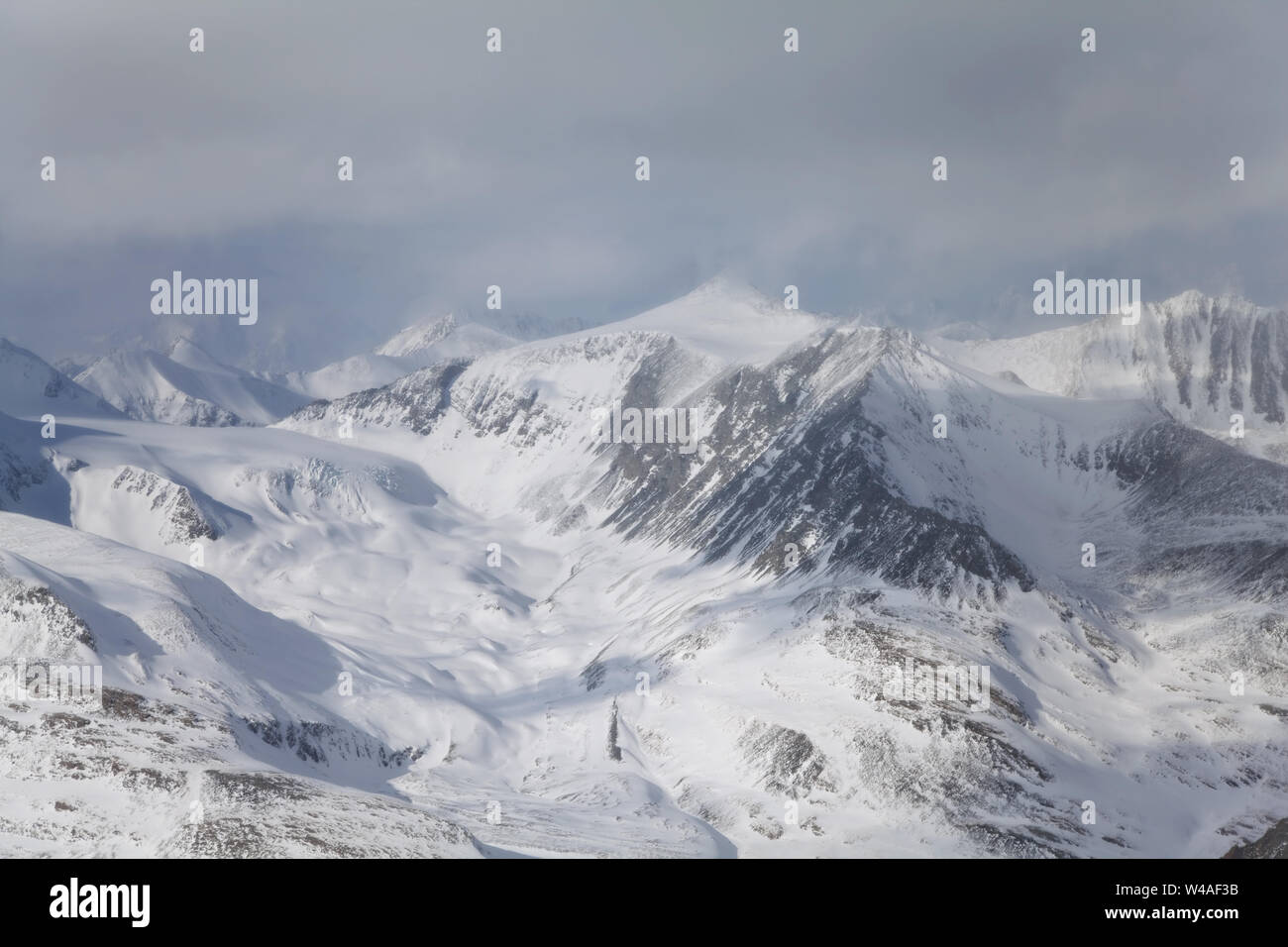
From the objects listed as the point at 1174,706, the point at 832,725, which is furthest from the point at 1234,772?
the point at 832,725

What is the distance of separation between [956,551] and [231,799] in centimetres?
11660

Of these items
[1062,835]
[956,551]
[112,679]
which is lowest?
[1062,835]

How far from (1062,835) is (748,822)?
29.8 meters

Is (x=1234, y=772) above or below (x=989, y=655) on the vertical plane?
below

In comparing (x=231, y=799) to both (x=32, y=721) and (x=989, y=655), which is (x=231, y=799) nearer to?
(x=32, y=721)

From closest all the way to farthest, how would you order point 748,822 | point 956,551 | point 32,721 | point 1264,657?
point 32,721, point 748,822, point 1264,657, point 956,551

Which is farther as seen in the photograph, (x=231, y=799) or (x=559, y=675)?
(x=559, y=675)

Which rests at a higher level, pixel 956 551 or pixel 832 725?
pixel 956 551

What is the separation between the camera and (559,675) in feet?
595

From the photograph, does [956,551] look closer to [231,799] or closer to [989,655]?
[989,655]
